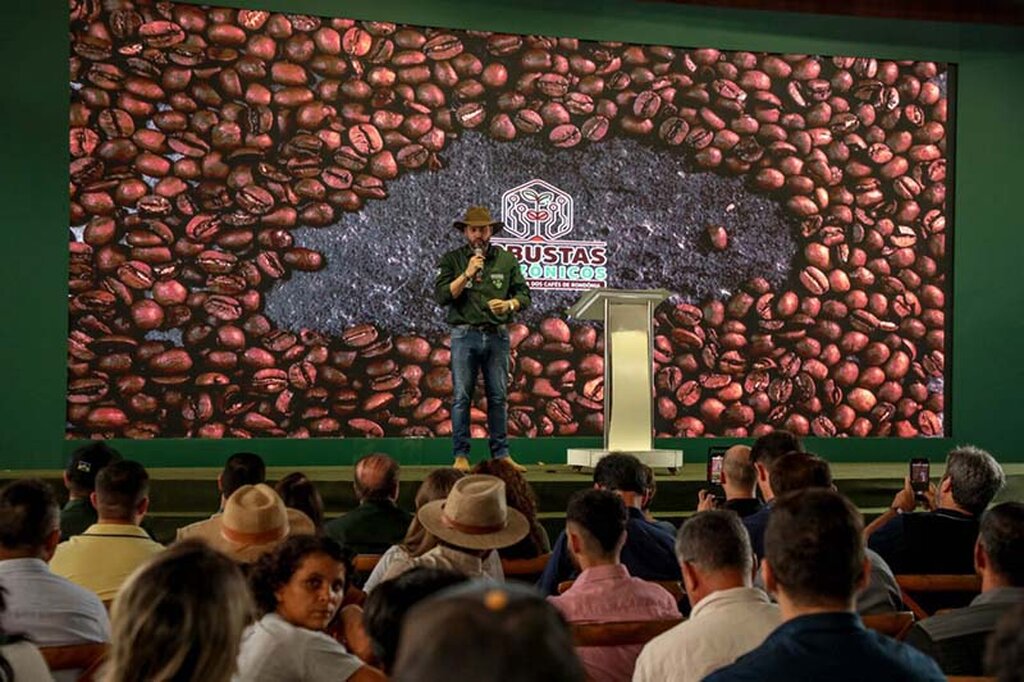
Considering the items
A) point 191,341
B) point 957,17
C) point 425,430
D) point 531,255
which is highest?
point 957,17

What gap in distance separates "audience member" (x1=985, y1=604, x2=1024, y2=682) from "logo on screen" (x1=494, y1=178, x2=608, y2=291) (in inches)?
294

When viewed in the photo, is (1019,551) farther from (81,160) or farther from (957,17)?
(957,17)

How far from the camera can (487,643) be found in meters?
0.83

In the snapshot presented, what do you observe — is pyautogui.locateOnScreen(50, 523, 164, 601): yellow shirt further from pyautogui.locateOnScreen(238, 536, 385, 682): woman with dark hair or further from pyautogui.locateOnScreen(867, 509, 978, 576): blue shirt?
pyautogui.locateOnScreen(867, 509, 978, 576): blue shirt

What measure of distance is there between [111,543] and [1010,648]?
9.61 feet

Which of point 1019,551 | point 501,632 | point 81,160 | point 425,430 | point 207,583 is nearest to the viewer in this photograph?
point 501,632

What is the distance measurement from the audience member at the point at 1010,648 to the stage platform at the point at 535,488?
5.48 meters

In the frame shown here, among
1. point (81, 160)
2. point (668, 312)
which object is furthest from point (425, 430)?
point (81, 160)

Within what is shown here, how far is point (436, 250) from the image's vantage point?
8.48 meters

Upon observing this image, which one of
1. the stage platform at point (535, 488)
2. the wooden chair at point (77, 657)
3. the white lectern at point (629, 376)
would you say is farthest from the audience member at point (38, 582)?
the white lectern at point (629, 376)

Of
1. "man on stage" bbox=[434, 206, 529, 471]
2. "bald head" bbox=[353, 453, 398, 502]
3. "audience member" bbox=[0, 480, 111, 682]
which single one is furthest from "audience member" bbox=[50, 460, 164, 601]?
"man on stage" bbox=[434, 206, 529, 471]

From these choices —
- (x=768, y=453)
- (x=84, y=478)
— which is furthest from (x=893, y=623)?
(x=84, y=478)

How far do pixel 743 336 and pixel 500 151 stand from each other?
213 centimetres

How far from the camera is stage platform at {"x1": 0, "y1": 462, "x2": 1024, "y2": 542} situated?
6.65 m
